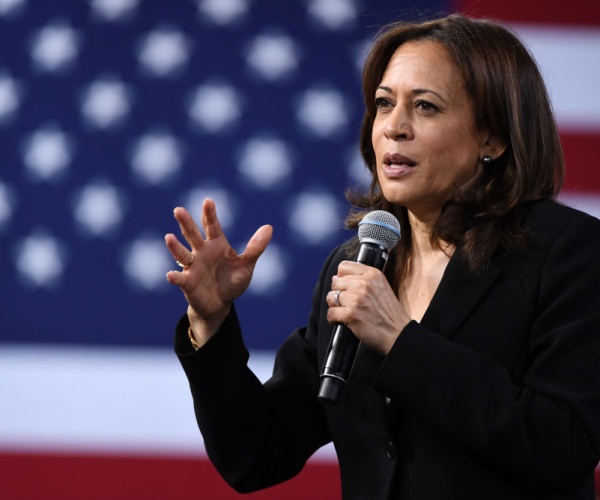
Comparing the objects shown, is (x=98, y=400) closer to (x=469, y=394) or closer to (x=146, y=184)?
(x=146, y=184)

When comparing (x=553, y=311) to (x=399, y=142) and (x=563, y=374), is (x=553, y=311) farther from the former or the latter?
(x=399, y=142)

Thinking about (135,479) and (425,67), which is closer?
(425,67)

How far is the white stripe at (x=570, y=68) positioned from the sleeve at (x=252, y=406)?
4.76ft

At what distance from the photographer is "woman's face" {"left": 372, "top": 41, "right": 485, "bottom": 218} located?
1517 mm

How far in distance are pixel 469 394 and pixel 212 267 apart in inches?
18.8

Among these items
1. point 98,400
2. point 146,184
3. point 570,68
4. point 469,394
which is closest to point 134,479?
point 98,400

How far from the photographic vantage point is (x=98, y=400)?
8.84 feet

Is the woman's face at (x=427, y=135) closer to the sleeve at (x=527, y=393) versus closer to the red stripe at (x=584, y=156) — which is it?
the sleeve at (x=527, y=393)

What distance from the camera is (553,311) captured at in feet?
4.38

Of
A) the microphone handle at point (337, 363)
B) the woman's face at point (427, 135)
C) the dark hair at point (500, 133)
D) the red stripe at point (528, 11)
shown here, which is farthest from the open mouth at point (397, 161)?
the red stripe at point (528, 11)

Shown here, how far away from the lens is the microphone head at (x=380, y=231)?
1.39 meters

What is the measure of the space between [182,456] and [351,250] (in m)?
1.23

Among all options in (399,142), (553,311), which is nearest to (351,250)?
(399,142)

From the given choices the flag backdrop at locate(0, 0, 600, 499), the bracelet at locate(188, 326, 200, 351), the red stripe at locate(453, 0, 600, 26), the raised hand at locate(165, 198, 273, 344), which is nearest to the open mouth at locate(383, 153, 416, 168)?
the raised hand at locate(165, 198, 273, 344)
